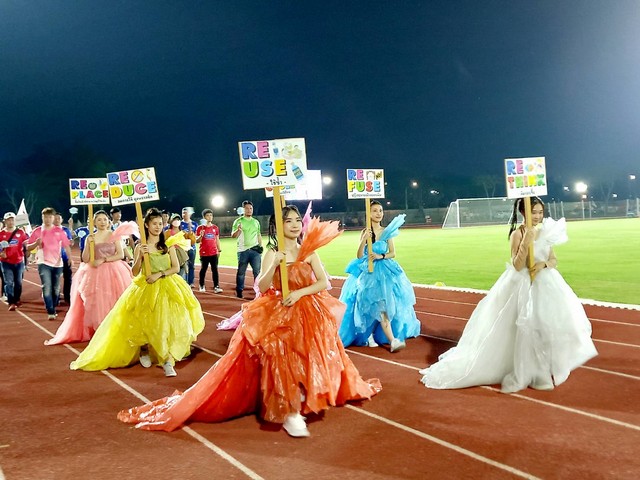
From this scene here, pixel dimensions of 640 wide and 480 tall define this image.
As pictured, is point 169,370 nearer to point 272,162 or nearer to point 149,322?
point 149,322

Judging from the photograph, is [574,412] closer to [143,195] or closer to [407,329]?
[407,329]

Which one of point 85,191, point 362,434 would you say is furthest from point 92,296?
point 362,434

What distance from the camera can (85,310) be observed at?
27.5 feet

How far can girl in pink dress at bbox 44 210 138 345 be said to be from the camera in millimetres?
8336

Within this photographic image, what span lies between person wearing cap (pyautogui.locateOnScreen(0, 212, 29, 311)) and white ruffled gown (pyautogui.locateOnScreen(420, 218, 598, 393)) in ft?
33.2

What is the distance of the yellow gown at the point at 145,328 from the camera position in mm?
6617

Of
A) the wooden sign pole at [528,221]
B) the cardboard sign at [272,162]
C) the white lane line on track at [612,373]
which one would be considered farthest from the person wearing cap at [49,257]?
the white lane line on track at [612,373]

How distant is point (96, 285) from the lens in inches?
334

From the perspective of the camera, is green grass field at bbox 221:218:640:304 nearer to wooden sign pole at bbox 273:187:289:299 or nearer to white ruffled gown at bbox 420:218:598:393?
white ruffled gown at bbox 420:218:598:393

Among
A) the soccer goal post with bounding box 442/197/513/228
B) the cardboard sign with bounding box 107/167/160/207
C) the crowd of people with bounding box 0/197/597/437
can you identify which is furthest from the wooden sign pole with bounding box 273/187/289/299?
the soccer goal post with bounding box 442/197/513/228

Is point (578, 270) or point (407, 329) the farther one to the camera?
point (578, 270)

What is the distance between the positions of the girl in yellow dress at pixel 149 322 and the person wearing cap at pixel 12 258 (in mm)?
6487

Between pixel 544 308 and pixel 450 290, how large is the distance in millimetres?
6899

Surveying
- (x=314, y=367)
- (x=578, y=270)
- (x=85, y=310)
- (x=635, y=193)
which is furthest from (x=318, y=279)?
(x=635, y=193)
